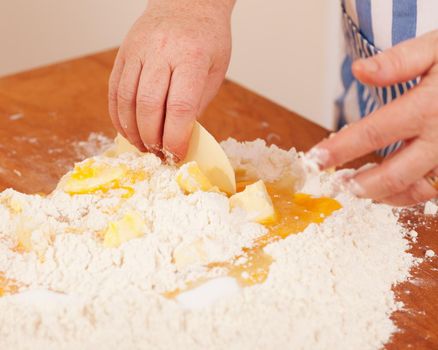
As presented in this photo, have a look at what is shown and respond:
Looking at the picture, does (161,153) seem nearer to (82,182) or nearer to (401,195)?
(82,182)

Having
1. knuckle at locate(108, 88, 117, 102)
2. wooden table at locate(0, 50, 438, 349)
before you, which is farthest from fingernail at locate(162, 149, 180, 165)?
wooden table at locate(0, 50, 438, 349)

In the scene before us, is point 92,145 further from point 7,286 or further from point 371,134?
point 371,134

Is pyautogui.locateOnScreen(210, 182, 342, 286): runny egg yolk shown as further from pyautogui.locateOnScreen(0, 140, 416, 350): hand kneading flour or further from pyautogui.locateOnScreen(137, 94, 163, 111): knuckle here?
pyautogui.locateOnScreen(137, 94, 163, 111): knuckle

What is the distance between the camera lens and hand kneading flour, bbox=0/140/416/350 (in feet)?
2.30

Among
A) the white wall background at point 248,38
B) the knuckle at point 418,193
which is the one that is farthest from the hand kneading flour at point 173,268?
the white wall background at point 248,38

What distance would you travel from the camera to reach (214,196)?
0.84m

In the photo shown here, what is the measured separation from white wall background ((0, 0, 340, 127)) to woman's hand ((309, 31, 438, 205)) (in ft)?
4.70

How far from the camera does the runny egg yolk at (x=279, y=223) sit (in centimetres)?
78

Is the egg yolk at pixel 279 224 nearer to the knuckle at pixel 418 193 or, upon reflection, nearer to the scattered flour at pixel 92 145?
the knuckle at pixel 418 193

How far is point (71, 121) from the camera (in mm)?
1218

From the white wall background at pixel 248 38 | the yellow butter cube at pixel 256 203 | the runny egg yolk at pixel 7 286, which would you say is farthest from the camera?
the white wall background at pixel 248 38

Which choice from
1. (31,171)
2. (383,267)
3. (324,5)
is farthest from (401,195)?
(324,5)

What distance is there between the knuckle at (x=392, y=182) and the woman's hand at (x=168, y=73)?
0.28 m

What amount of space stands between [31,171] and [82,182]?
8.5 inches
